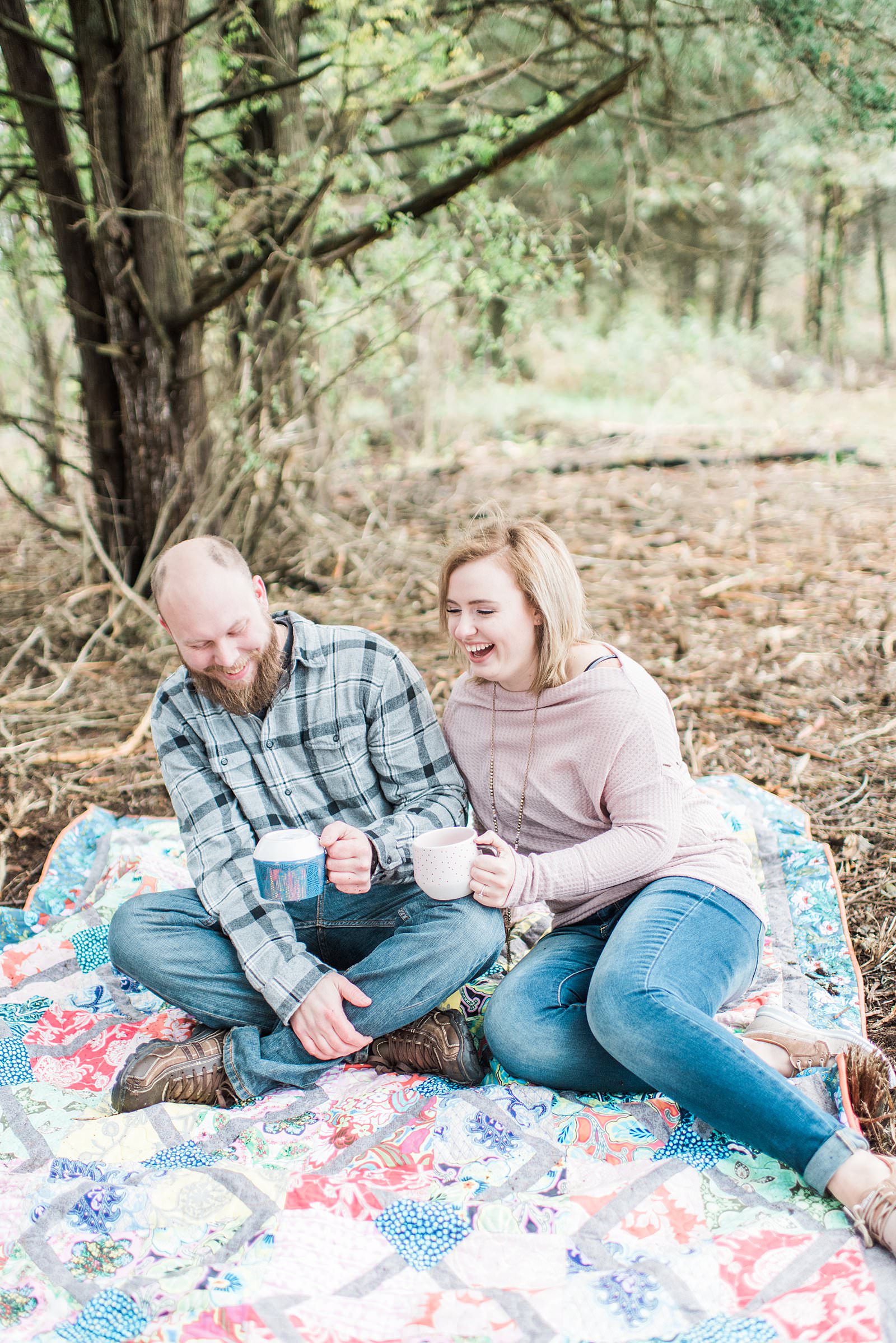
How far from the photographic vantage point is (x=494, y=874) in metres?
2.42

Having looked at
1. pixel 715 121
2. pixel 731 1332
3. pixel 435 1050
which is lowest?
pixel 731 1332

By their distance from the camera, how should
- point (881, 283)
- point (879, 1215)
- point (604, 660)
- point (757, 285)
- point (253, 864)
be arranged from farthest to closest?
point (757, 285) < point (881, 283) < point (253, 864) < point (604, 660) < point (879, 1215)

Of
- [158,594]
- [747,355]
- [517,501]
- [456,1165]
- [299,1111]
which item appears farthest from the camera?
[747,355]

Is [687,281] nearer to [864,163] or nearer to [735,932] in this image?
[864,163]

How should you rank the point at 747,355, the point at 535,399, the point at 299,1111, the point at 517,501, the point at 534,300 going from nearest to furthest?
A: the point at 299,1111
the point at 534,300
the point at 517,501
the point at 535,399
the point at 747,355

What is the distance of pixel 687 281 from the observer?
17.8m

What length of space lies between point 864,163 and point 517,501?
5.85 m

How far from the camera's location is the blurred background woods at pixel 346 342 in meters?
4.45

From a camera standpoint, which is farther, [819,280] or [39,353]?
[819,280]

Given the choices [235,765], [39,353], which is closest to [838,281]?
[39,353]

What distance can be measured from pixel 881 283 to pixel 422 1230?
16.7 meters

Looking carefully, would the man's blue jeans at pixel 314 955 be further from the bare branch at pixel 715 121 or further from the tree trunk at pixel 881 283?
the tree trunk at pixel 881 283

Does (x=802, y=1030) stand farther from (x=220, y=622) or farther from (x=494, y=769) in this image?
(x=220, y=622)

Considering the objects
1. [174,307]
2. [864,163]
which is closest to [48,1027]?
[174,307]
